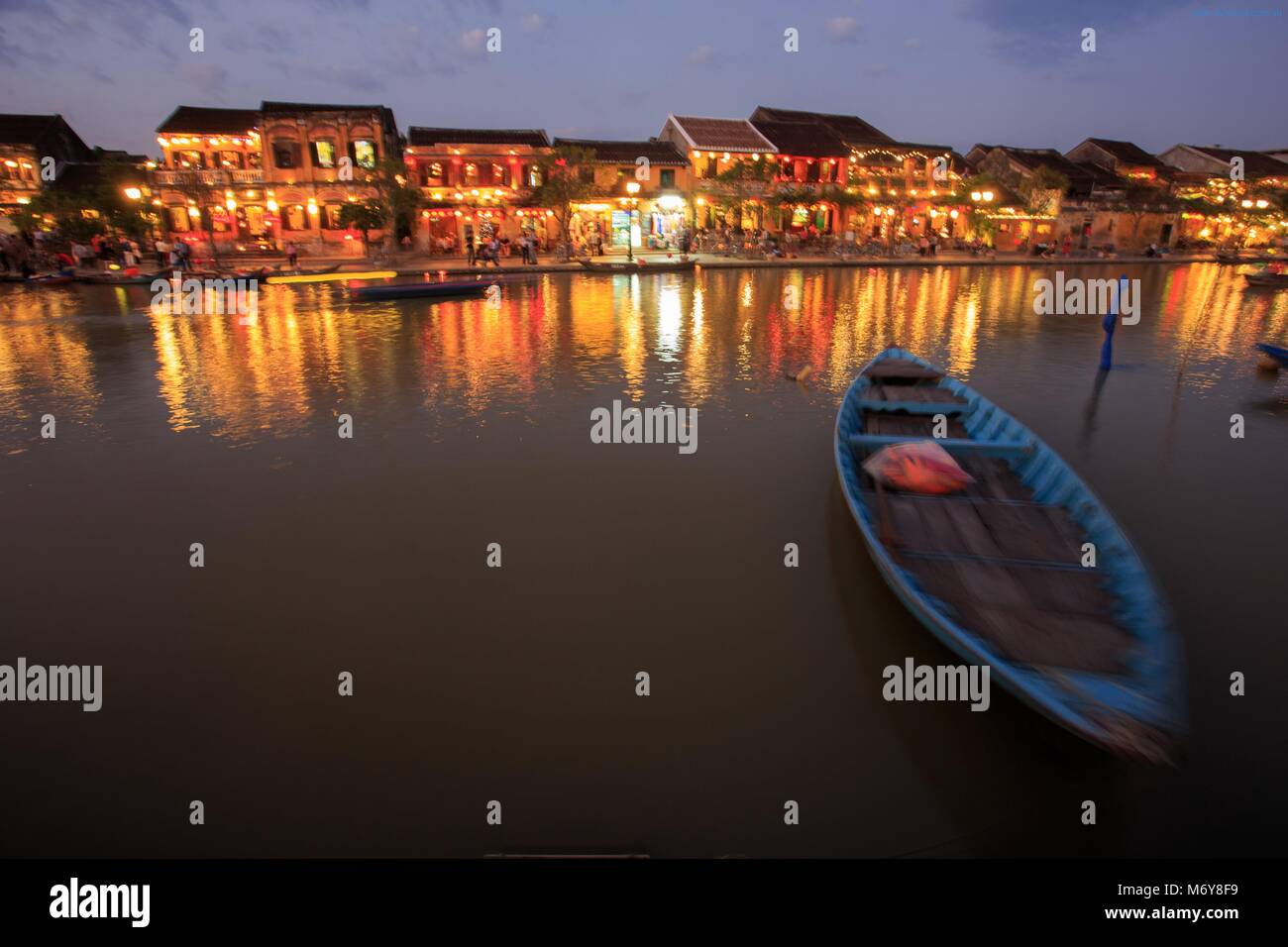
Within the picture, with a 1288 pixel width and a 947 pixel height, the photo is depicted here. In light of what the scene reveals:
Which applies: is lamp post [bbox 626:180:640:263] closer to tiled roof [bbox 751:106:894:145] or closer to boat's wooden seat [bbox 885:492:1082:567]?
tiled roof [bbox 751:106:894:145]

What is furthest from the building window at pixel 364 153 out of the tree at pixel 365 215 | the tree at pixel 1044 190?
the tree at pixel 1044 190

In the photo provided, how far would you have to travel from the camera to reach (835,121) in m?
49.3

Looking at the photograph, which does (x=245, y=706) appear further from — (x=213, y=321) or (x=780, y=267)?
(x=780, y=267)

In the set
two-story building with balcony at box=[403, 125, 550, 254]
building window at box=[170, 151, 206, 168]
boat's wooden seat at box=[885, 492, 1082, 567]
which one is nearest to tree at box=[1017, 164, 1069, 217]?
two-story building with balcony at box=[403, 125, 550, 254]

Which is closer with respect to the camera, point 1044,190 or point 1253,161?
point 1044,190

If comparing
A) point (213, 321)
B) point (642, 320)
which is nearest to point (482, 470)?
point (642, 320)

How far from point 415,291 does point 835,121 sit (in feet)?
135

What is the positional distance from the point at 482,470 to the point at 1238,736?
24.2 feet

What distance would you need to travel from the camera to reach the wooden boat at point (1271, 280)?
26.9 metres

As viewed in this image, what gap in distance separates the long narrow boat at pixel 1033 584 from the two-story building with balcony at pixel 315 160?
37695mm

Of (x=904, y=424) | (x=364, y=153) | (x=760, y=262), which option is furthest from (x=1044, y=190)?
(x=904, y=424)

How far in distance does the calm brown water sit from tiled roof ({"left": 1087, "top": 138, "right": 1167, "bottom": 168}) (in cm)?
5386

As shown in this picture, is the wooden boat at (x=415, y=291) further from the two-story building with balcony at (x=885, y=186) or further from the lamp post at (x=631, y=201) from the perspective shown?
the two-story building with balcony at (x=885, y=186)

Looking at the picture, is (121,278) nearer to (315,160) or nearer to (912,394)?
(315,160)
